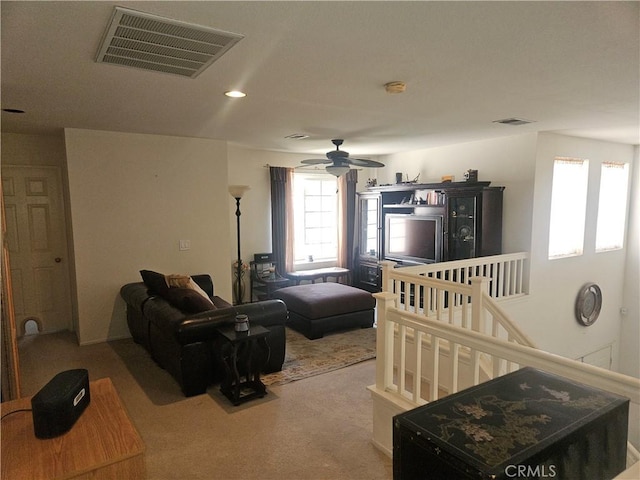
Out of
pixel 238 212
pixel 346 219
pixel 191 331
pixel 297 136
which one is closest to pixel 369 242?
pixel 346 219

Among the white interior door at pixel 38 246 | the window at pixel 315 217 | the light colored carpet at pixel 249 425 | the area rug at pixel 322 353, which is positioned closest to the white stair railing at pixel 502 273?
the area rug at pixel 322 353

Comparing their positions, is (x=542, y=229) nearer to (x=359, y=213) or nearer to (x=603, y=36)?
(x=359, y=213)

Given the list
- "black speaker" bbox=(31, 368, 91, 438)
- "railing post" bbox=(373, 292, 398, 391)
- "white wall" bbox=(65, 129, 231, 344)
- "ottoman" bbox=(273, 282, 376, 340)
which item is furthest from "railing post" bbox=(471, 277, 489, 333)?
"white wall" bbox=(65, 129, 231, 344)

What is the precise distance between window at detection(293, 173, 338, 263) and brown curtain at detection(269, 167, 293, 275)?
32 cm

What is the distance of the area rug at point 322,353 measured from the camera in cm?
374

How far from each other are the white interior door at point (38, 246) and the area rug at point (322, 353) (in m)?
Result: 2.98

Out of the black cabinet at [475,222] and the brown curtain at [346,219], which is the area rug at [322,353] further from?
the brown curtain at [346,219]

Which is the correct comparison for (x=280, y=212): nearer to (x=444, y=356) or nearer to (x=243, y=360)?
(x=243, y=360)

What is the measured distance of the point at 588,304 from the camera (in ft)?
19.8

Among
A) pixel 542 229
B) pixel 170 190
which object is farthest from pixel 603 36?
pixel 170 190

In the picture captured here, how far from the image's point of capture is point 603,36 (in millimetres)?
2064

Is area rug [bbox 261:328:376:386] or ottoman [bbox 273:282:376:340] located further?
ottoman [bbox 273:282:376:340]

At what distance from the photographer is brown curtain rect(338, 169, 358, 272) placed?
7.21m

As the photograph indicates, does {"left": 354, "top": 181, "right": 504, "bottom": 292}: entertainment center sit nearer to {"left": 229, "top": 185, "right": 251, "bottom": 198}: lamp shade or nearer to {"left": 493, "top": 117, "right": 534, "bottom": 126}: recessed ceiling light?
{"left": 493, "top": 117, "right": 534, "bottom": 126}: recessed ceiling light
